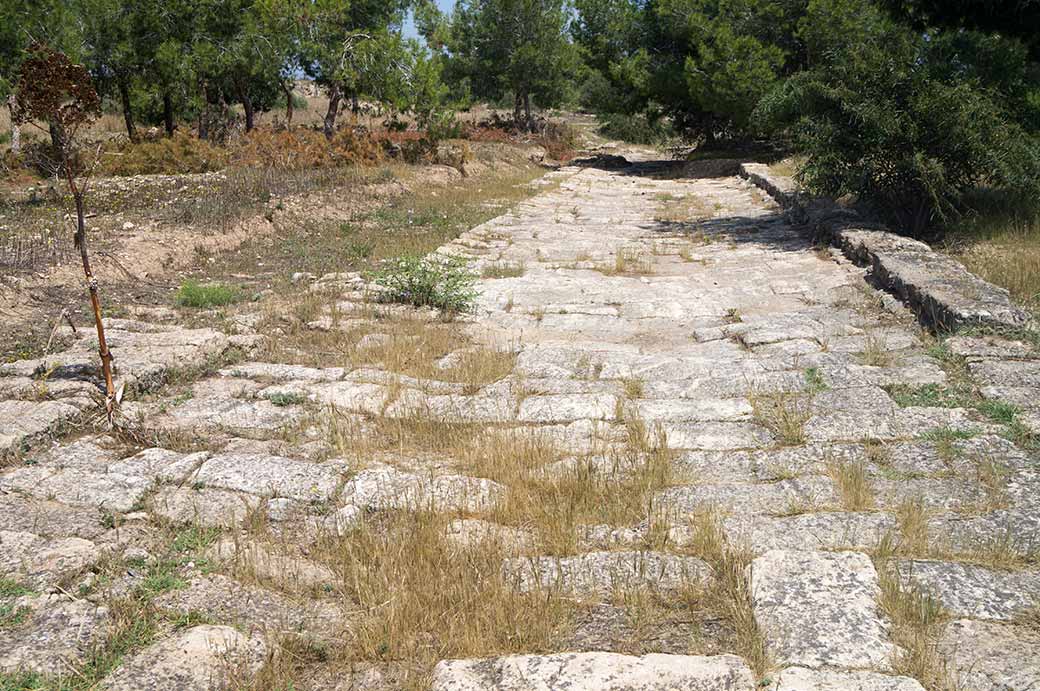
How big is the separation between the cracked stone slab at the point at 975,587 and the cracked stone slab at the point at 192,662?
2.27 meters

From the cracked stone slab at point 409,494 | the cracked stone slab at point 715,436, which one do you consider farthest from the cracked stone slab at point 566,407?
the cracked stone slab at point 409,494

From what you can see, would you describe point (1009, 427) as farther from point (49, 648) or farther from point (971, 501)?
point (49, 648)

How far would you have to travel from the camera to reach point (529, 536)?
340cm

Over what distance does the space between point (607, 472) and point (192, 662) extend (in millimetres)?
1977

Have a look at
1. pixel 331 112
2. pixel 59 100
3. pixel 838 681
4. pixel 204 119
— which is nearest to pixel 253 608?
pixel 838 681

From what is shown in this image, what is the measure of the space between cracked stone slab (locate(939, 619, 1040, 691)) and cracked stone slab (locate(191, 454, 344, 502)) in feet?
8.27

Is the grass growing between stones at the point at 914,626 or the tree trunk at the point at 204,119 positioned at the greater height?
the tree trunk at the point at 204,119

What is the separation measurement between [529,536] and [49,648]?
5.67 feet

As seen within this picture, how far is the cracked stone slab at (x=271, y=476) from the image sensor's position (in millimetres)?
3754

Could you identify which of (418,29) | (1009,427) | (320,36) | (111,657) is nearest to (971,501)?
(1009,427)

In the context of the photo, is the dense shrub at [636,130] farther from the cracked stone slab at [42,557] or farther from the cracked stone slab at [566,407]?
the cracked stone slab at [42,557]

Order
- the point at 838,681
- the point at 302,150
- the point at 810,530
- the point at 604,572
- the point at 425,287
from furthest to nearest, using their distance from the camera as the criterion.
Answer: the point at 302,150 < the point at 425,287 < the point at 810,530 < the point at 604,572 < the point at 838,681

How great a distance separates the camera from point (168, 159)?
1432cm

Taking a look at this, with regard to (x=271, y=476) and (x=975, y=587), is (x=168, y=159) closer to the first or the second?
(x=271, y=476)
